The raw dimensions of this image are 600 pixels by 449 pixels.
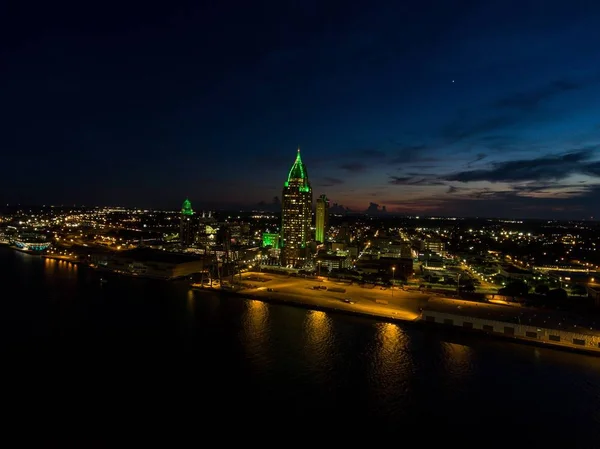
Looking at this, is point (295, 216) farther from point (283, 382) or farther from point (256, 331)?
point (283, 382)

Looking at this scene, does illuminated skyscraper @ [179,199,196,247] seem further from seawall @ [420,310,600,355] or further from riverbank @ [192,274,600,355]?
seawall @ [420,310,600,355]

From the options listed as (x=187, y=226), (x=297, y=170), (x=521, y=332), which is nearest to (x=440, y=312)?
(x=521, y=332)

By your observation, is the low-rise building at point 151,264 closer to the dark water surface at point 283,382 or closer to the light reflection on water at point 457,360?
the dark water surface at point 283,382

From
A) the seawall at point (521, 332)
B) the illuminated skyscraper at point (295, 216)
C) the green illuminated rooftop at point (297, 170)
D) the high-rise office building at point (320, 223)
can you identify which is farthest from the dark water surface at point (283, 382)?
the high-rise office building at point (320, 223)

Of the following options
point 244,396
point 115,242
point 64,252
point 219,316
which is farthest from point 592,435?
point 115,242

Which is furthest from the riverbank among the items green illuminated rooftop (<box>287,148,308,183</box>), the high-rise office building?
the high-rise office building
